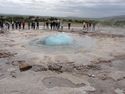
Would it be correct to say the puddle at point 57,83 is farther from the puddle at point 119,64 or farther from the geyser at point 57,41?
the geyser at point 57,41

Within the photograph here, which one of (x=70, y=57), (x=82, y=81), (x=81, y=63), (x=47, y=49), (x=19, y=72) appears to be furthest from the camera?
(x=47, y=49)

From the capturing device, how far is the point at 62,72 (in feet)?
46.2

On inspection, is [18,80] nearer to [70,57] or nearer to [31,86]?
[31,86]

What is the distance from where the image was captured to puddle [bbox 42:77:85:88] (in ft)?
39.1

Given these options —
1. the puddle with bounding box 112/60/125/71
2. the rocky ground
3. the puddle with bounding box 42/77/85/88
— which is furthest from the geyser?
the puddle with bounding box 42/77/85/88

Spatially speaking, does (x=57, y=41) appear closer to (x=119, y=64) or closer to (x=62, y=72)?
(x=119, y=64)

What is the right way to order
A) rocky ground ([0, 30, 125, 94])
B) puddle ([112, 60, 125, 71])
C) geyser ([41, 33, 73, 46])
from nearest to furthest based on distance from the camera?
rocky ground ([0, 30, 125, 94])
puddle ([112, 60, 125, 71])
geyser ([41, 33, 73, 46])

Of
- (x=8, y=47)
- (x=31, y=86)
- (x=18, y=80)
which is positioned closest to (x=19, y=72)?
(x=18, y=80)

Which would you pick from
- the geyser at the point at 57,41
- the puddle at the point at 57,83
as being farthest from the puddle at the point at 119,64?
the geyser at the point at 57,41

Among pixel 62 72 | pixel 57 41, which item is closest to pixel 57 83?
pixel 62 72

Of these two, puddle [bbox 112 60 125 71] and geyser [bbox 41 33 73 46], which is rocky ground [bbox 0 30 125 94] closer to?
puddle [bbox 112 60 125 71]

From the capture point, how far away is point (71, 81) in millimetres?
12555

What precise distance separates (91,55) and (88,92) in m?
7.95

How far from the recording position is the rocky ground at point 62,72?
11.5m
